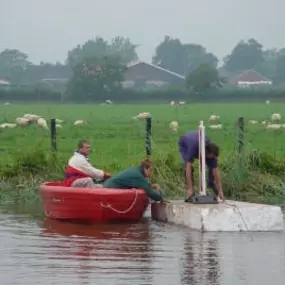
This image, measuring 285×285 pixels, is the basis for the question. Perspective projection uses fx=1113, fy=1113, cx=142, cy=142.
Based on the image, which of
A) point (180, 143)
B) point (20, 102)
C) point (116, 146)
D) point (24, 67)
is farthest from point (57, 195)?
point (24, 67)

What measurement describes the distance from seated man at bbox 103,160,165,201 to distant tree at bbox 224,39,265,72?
151 meters

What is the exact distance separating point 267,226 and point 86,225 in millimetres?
2944

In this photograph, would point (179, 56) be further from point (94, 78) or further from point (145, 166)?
point (145, 166)

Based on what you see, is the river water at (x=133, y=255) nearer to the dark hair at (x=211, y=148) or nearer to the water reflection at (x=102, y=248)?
the water reflection at (x=102, y=248)

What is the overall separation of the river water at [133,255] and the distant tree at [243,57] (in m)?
152

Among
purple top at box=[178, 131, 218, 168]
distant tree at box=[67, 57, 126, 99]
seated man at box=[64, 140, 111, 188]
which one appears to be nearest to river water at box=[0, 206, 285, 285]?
seated man at box=[64, 140, 111, 188]

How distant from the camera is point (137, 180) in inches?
715

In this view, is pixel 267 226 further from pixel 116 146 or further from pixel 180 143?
pixel 116 146

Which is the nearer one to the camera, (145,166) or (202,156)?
(202,156)

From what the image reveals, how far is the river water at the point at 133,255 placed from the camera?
1284cm

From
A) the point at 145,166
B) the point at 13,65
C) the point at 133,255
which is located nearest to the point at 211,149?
the point at 145,166

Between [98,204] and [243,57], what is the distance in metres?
154

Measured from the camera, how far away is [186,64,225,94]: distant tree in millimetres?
86188

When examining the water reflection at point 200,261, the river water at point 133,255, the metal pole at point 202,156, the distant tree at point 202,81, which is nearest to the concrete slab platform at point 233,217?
the river water at point 133,255
